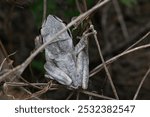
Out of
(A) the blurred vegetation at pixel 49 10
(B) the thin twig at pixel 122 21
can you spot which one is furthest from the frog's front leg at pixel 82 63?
(B) the thin twig at pixel 122 21

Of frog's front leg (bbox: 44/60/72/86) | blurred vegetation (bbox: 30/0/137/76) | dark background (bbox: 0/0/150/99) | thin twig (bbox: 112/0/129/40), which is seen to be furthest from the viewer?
thin twig (bbox: 112/0/129/40)

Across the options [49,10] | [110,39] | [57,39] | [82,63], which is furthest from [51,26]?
[110,39]

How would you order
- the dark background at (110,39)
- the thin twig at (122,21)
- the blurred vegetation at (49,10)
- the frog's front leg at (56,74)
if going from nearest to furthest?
the frog's front leg at (56,74) < the blurred vegetation at (49,10) < the dark background at (110,39) < the thin twig at (122,21)

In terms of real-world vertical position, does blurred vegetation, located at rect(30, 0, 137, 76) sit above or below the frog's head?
above

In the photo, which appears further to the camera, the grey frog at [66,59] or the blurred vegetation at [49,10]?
the blurred vegetation at [49,10]

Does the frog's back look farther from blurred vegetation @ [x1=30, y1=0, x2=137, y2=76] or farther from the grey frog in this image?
blurred vegetation @ [x1=30, y1=0, x2=137, y2=76]

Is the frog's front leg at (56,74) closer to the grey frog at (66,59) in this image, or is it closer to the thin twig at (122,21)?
the grey frog at (66,59)

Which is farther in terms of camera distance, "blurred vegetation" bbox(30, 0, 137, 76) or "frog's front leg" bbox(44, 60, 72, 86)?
"blurred vegetation" bbox(30, 0, 137, 76)

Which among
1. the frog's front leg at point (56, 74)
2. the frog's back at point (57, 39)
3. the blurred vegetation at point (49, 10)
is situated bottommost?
the frog's front leg at point (56, 74)

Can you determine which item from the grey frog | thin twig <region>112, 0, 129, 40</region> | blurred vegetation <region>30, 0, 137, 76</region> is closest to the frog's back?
the grey frog
